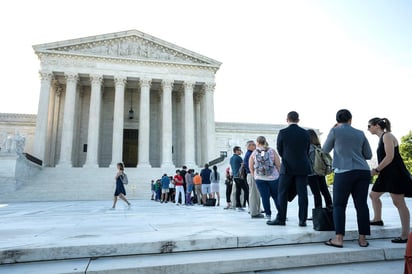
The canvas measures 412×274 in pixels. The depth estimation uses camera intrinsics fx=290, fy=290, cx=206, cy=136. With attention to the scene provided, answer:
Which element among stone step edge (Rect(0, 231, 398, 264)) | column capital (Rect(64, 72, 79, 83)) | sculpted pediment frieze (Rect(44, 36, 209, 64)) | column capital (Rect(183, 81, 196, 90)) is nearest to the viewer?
stone step edge (Rect(0, 231, 398, 264))

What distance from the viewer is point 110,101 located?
3778cm

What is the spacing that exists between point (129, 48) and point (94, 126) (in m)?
10.1

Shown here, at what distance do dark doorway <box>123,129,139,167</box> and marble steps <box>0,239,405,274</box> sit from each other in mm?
35307

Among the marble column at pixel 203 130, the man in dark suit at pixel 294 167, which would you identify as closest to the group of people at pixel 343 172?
the man in dark suit at pixel 294 167

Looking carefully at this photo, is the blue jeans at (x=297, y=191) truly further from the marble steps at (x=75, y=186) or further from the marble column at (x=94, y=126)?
the marble column at (x=94, y=126)

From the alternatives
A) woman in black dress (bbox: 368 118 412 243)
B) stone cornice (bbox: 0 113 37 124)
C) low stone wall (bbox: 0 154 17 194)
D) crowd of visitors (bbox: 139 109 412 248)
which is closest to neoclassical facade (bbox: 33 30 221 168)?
stone cornice (bbox: 0 113 37 124)

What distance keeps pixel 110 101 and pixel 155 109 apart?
19.2 ft

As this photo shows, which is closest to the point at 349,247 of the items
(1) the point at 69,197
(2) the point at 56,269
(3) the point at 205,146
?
(2) the point at 56,269

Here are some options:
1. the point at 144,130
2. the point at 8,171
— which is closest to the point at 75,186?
the point at 8,171

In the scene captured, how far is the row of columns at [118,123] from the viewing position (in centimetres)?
3011

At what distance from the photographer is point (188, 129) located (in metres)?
33.8

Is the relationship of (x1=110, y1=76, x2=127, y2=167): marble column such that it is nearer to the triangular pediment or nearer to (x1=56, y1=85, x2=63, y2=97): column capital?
the triangular pediment

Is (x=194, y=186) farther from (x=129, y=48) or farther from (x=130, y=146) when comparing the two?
(x=130, y=146)

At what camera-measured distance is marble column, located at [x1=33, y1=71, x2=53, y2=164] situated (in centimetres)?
2944
